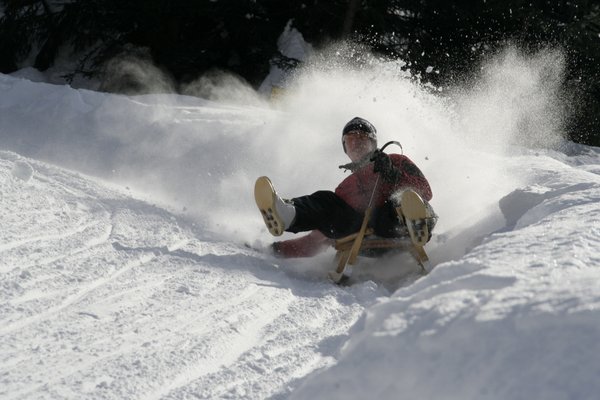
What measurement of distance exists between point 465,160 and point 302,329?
363 cm

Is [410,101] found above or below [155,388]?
above

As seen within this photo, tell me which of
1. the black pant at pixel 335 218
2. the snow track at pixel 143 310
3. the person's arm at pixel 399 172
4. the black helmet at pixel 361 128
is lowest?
the snow track at pixel 143 310

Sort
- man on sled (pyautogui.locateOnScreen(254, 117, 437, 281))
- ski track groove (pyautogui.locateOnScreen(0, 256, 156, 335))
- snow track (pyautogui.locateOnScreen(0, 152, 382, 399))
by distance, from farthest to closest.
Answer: man on sled (pyautogui.locateOnScreen(254, 117, 437, 281)) → ski track groove (pyautogui.locateOnScreen(0, 256, 156, 335)) → snow track (pyautogui.locateOnScreen(0, 152, 382, 399))

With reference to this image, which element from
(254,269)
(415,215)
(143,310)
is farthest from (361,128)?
(143,310)

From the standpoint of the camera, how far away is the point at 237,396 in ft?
7.21


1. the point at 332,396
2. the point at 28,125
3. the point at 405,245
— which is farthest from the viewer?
the point at 28,125

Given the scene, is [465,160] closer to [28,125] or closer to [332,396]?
[28,125]

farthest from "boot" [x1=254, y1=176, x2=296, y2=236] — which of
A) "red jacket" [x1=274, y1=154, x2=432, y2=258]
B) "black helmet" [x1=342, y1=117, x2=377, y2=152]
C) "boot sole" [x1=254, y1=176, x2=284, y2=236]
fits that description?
"black helmet" [x1=342, y1=117, x2=377, y2=152]

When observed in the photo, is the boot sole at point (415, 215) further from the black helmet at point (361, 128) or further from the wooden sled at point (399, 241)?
the black helmet at point (361, 128)

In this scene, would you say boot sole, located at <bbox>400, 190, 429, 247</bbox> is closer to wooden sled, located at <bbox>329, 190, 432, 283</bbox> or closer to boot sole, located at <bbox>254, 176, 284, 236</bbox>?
wooden sled, located at <bbox>329, 190, 432, 283</bbox>

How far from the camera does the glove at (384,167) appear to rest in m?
4.34

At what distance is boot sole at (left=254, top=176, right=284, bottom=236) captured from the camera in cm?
406

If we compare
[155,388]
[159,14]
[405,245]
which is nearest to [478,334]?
[155,388]

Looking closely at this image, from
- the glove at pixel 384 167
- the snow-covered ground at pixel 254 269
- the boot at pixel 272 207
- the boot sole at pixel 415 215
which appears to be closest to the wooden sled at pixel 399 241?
the boot sole at pixel 415 215
